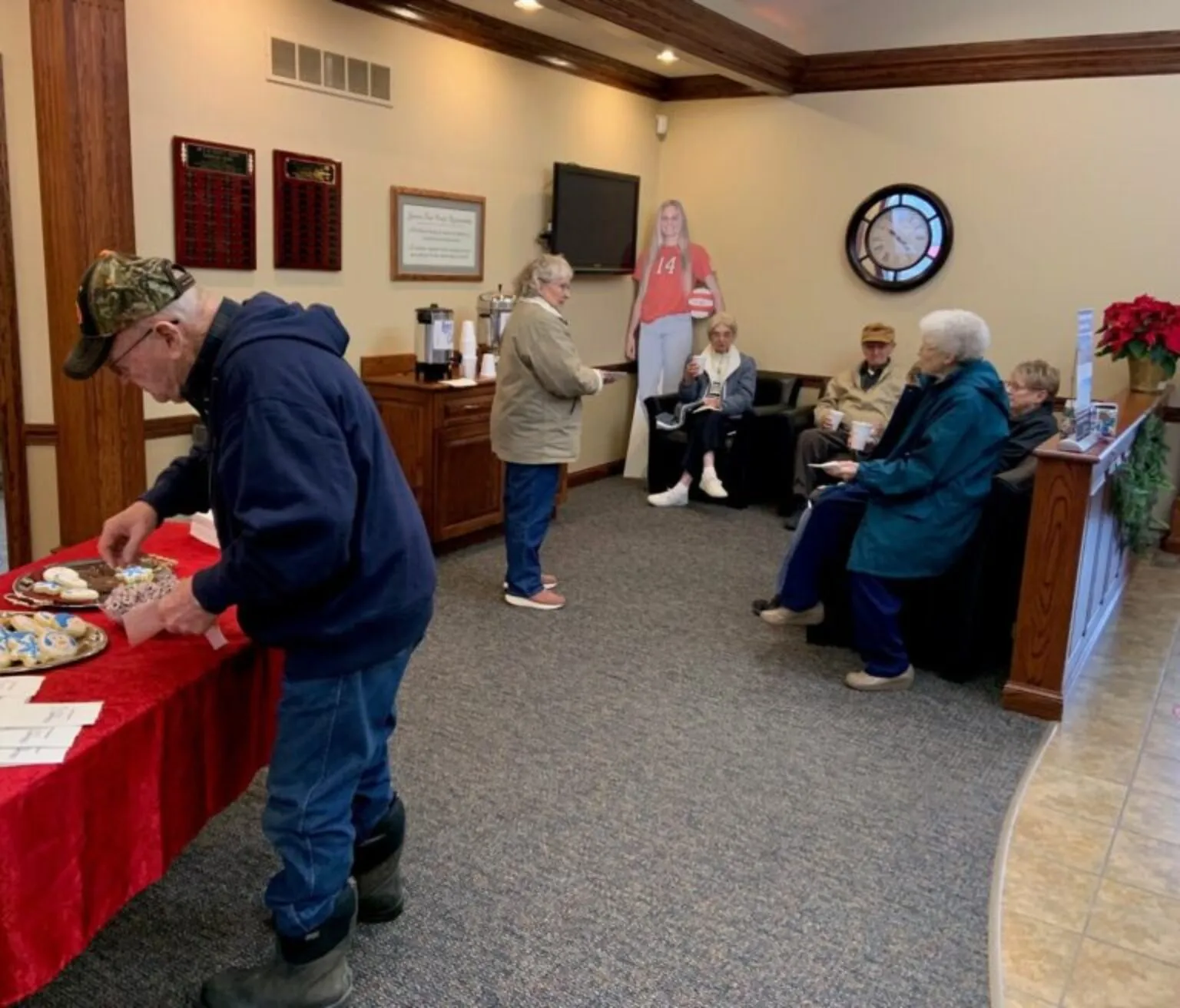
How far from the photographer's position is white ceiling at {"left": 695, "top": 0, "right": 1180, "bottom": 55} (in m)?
5.47

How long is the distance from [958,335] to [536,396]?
60.6 inches

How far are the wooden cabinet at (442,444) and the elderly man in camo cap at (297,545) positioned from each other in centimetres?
295

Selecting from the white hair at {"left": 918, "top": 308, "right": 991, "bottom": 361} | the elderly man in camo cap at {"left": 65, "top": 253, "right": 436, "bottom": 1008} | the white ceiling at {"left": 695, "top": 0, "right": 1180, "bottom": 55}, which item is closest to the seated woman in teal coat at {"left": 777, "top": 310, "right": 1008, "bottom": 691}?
the white hair at {"left": 918, "top": 308, "right": 991, "bottom": 361}

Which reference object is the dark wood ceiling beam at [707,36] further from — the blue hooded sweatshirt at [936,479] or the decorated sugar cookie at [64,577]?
the decorated sugar cookie at [64,577]

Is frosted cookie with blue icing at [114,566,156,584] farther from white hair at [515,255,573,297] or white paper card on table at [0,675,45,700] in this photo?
white hair at [515,255,573,297]

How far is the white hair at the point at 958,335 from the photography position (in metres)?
3.42

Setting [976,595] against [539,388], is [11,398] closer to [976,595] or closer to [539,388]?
[539,388]

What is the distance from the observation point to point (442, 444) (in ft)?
16.0

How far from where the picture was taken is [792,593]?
4.12 meters

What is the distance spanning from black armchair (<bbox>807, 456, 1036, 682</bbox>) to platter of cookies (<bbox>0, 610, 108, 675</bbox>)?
2.67 m

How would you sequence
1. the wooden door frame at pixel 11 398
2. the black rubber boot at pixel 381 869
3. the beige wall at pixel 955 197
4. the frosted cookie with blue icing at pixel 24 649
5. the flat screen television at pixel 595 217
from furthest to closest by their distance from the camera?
the flat screen television at pixel 595 217 < the beige wall at pixel 955 197 < the wooden door frame at pixel 11 398 < the black rubber boot at pixel 381 869 < the frosted cookie with blue icing at pixel 24 649

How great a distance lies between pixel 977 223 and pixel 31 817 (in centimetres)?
583

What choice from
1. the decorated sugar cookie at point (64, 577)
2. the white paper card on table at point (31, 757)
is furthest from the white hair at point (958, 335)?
the white paper card on table at point (31, 757)

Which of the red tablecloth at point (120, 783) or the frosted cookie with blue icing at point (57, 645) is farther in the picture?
the frosted cookie with blue icing at point (57, 645)
